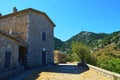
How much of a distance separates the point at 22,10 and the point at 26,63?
259 inches

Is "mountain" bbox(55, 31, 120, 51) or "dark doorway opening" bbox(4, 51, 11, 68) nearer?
"dark doorway opening" bbox(4, 51, 11, 68)

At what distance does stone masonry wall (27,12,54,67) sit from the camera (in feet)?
72.5

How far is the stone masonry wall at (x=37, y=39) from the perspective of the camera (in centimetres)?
2209

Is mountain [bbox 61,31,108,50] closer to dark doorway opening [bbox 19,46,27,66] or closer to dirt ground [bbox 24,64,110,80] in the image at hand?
dark doorway opening [bbox 19,46,27,66]

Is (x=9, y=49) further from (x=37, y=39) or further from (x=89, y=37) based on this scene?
(x=89, y=37)

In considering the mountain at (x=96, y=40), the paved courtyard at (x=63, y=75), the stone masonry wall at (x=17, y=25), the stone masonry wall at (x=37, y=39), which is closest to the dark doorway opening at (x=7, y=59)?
the paved courtyard at (x=63, y=75)

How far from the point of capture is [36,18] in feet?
77.8

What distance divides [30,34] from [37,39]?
1.59m

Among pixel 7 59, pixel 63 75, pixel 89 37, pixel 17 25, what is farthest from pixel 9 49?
pixel 89 37

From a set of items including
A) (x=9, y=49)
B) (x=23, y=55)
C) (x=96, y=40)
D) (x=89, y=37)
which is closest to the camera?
(x=9, y=49)

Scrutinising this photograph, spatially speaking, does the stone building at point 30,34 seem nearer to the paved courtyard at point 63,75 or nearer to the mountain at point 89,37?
the paved courtyard at point 63,75

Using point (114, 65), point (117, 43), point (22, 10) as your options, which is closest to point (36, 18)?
point (22, 10)

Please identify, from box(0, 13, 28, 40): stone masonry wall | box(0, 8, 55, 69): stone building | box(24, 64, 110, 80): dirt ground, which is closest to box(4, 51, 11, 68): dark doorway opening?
box(0, 8, 55, 69): stone building

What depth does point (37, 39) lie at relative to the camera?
77.3 feet
